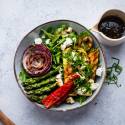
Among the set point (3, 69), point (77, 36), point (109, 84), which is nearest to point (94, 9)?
point (77, 36)

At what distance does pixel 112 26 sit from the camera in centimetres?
229

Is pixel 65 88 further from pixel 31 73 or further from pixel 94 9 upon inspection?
pixel 94 9

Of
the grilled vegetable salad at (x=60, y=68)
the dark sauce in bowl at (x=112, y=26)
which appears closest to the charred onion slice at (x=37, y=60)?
the grilled vegetable salad at (x=60, y=68)

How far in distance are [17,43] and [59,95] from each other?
1.09 feet

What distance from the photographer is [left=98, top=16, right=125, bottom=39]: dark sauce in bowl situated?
228 cm

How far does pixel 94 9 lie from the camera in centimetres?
237

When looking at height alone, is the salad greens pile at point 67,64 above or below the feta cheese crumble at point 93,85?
above

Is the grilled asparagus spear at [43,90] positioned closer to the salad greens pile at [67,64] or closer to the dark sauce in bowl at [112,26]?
the salad greens pile at [67,64]

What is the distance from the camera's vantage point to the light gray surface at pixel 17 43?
2.33 m

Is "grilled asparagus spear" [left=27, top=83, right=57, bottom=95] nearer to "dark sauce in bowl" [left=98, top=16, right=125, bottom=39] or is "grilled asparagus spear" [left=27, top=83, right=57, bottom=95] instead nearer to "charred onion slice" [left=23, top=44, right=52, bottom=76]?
"charred onion slice" [left=23, top=44, right=52, bottom=76]

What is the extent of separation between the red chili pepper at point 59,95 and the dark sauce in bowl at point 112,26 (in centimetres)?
23

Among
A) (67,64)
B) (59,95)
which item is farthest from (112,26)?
(59,95)

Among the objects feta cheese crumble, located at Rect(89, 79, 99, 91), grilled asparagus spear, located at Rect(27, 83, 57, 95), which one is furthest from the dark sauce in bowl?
grilled asparagus spear, located at Rect(27, 83, 57, 95)

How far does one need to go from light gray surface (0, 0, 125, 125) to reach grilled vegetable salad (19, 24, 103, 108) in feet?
0.30
